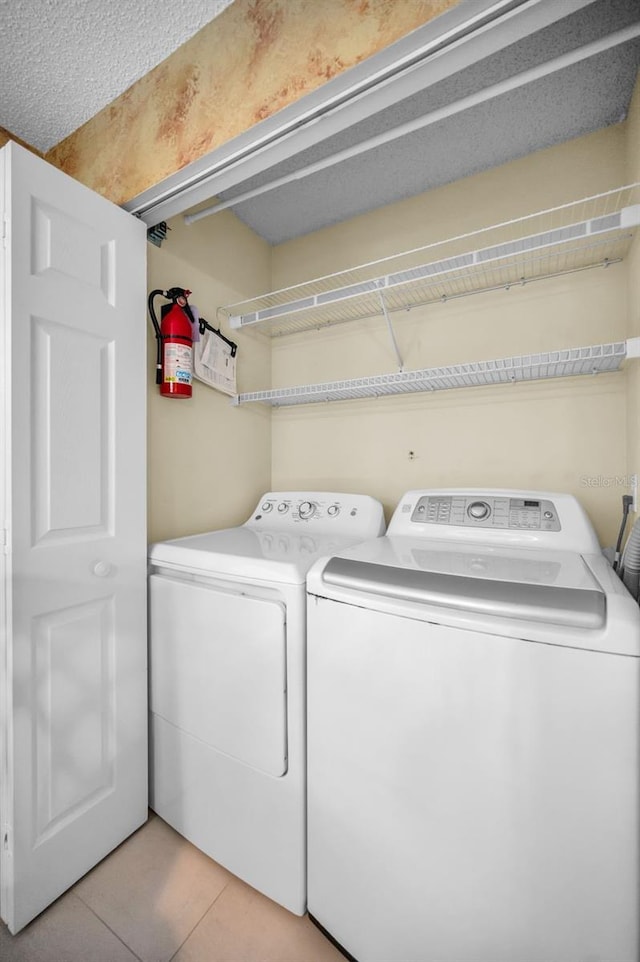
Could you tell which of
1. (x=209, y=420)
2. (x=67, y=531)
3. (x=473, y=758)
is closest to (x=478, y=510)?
(x=473, y=758)

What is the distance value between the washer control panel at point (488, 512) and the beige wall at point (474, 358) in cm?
29

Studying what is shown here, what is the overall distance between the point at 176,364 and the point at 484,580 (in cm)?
143

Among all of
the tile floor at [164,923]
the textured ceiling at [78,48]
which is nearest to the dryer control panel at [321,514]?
the tile floor at [164,923]

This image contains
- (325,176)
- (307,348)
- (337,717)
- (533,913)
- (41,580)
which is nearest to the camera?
(533,913)

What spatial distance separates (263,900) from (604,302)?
250cm

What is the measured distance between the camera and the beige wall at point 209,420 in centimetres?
176

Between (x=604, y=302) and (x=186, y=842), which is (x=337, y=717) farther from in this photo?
(x=604, y=302)

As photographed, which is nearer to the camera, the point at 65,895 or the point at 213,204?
the point at 65,895

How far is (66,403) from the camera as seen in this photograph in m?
1.29

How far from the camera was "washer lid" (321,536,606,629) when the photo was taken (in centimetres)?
86

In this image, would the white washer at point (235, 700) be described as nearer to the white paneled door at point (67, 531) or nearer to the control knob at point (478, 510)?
the white paneled door at point (67, 531)

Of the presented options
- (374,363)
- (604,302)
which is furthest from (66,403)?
(604,302)

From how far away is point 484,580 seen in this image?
98cm

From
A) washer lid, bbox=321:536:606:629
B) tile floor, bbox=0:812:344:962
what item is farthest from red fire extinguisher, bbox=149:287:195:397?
tile floor, bbox=0:812:344:962
